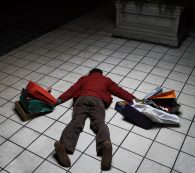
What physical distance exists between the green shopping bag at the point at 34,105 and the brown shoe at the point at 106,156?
3.74 ft

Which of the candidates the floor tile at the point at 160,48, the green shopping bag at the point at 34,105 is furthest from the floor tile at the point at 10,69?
the floor tile at the point at 160,48

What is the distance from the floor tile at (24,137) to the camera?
3.22 meters

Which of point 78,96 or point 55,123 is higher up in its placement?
point 78,96

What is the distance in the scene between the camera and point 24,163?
9.64ft

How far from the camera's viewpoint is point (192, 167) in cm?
283

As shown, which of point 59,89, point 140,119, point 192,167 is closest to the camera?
point 192,167

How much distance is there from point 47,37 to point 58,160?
399 centimetres

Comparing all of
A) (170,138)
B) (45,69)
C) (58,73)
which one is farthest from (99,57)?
(170,138)

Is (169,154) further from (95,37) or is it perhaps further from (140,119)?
(95,37)

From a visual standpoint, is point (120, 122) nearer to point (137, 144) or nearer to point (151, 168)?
point (137, 144)

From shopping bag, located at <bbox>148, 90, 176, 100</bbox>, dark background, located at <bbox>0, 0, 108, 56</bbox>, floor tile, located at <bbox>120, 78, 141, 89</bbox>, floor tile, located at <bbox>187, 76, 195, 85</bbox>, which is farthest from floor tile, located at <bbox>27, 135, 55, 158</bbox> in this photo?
dark background, located at <bbox>0, 0, 108, 56</bbox>

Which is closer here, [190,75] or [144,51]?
[190,75]

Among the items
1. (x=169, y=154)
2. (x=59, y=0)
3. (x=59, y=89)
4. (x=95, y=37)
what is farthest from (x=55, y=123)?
(x=59, y=0)

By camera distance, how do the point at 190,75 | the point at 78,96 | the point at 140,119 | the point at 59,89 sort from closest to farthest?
1. the point at 140,119
2. the point at 78,96
3. the point at 59,89
4. the point at 190,75
